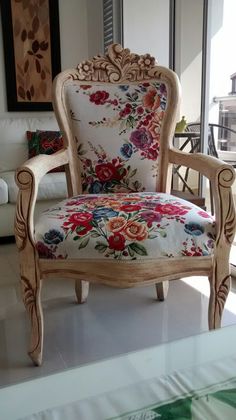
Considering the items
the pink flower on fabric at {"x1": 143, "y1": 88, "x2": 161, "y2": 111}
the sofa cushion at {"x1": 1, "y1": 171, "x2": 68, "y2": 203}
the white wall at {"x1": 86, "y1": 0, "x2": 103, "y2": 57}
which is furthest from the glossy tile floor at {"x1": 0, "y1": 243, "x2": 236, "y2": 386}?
the white wall at {"x1": 86, "y1": 0, "x2": 103, "y2": 57}

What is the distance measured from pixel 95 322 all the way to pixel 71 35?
255cm

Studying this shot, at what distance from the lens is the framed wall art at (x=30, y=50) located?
3064 millimetres

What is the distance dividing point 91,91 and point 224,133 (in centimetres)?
128

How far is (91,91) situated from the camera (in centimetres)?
160

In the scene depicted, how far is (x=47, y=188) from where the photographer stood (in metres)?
2.52

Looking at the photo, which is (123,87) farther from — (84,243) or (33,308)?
(33,308)

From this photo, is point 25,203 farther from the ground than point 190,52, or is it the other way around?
point 190,52

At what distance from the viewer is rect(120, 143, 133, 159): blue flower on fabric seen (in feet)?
5.18

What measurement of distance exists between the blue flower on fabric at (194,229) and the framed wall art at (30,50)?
241 cm

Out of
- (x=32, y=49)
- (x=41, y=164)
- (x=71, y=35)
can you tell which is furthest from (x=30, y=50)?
(x=41, y=164)

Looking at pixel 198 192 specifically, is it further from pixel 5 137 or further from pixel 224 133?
pixel 5 137

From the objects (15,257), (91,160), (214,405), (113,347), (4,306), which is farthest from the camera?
(15,257)

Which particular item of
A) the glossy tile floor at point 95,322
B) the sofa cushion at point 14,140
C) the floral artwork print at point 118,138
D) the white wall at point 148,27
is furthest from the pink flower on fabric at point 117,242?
the white wall at point 148,27

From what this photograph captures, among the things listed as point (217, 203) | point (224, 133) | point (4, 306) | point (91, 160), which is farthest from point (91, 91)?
point (224, 133)
